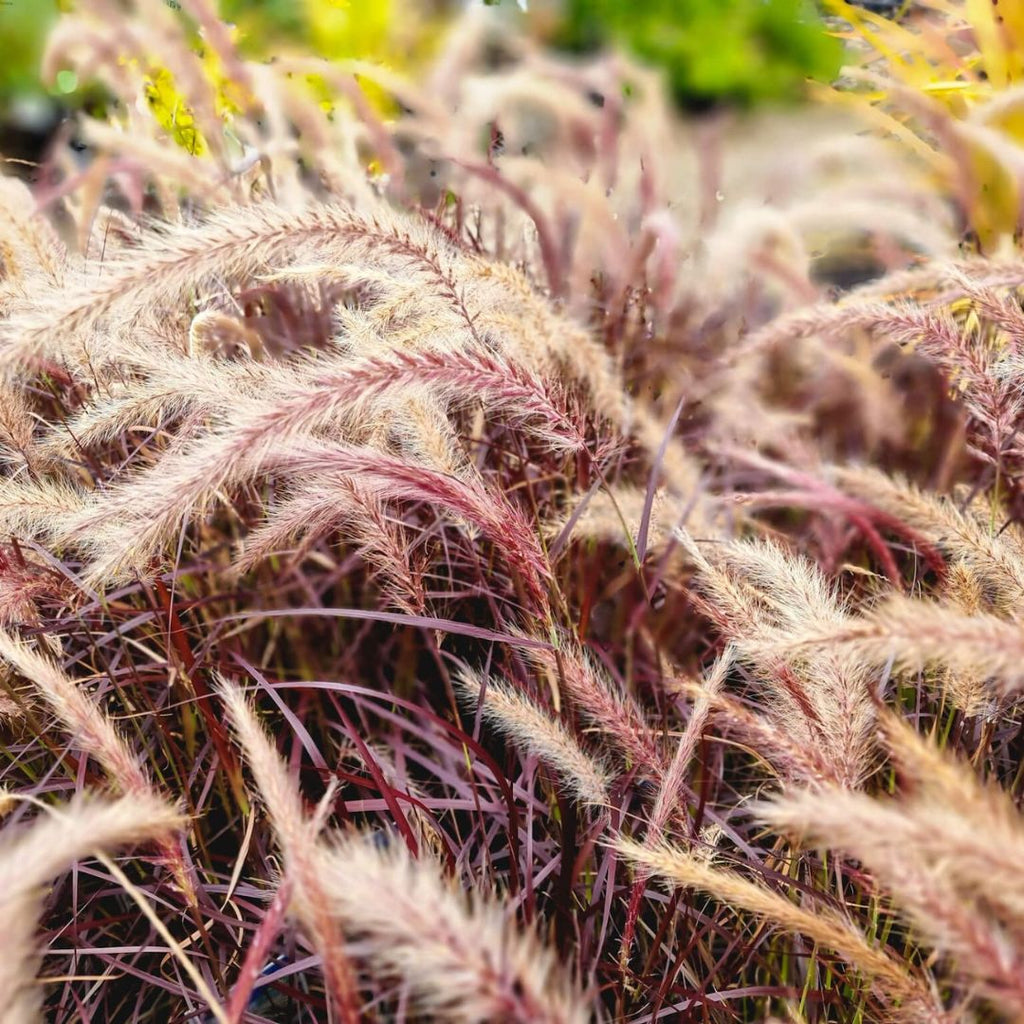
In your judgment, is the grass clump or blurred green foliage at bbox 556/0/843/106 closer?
the grass clump

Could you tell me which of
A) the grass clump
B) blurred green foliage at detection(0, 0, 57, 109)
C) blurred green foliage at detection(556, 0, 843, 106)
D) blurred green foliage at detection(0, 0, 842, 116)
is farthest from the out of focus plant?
blurred green foliage at detection(556, 0, 843, 106)

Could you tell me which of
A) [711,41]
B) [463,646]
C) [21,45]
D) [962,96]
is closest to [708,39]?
[711,41]

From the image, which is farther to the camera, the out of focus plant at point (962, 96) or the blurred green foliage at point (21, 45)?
the blurred green foliage at point (21, 45)

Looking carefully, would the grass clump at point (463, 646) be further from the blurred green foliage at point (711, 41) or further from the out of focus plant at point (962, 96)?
the blurred green foliage at point (711, 41)

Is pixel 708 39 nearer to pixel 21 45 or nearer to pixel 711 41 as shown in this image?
pixel 711 41

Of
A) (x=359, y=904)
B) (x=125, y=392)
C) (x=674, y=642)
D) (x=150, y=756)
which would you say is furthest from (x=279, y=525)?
(x=674, y=642)

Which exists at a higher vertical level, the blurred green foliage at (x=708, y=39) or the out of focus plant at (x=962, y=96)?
the out of focus plant at (x=962, y=96)

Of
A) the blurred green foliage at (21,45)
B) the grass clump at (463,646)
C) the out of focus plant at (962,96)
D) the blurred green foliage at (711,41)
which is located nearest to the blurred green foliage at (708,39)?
the blurred green foliage at (711,41)

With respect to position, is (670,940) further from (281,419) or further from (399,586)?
(281,419)

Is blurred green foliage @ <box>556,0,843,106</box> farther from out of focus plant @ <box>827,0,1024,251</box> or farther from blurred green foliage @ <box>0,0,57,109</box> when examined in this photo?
out of focus plant @ <box>827,0,1024,251</box>
